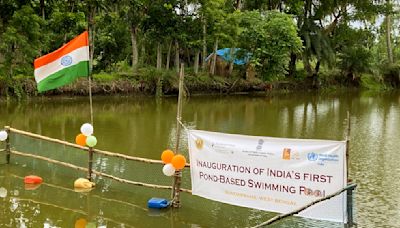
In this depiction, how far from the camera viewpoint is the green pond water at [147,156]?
784 cm

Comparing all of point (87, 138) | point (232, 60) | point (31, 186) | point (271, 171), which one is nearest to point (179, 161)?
point (271, 171)

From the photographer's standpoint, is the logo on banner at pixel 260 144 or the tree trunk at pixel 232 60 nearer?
the logo on banner at pixel 260 144

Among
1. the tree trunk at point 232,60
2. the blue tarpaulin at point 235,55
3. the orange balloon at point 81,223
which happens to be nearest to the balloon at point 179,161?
the orange balloon at point 81,223

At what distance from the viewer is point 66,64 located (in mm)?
10023

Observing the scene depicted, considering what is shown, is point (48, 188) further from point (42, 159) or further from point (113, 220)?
point (113, 220)

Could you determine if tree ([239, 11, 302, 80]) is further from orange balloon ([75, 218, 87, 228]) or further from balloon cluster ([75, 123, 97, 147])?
orange balloon ([75, 218, 87, 228])

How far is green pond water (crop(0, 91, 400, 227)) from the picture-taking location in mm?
7840

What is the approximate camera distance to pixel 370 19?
133 feet

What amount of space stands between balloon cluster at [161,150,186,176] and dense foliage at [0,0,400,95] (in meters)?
17.3

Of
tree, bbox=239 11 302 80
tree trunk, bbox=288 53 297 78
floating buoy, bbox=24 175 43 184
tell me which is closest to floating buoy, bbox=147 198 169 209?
floating buoy, bbox=24 175 43 184

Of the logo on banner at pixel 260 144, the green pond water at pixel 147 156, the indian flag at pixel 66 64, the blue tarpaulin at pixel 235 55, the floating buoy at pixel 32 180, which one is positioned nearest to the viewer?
the logo on banner at pixel 260 144

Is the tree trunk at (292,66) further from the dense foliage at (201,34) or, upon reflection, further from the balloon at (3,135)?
the balloon at (3,135)

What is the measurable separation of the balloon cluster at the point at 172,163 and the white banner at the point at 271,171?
10.0 inches

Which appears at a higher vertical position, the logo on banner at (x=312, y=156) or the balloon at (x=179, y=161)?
the logo on banner at (x=312, y=156)
